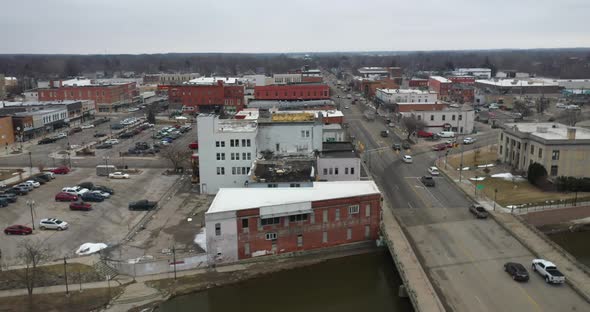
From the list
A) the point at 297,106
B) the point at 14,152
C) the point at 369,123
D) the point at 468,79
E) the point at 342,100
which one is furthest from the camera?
the point at 468,79

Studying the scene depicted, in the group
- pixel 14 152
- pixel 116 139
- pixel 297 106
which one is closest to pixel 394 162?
pixel 297 106

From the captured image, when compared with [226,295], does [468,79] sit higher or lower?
higher

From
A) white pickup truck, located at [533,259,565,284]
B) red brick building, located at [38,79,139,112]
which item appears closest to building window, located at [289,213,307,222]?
white pickup truck, located at [533,259,565,284]

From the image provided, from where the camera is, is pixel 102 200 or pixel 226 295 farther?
pixel 102 200

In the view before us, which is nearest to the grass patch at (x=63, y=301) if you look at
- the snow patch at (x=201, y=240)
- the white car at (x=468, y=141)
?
the snow patch at (x=201, y=240)

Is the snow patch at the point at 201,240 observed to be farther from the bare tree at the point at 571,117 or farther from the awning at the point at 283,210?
the bare tree at the point at 571,117

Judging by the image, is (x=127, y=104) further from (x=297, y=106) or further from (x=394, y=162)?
(x=394, y=162)
